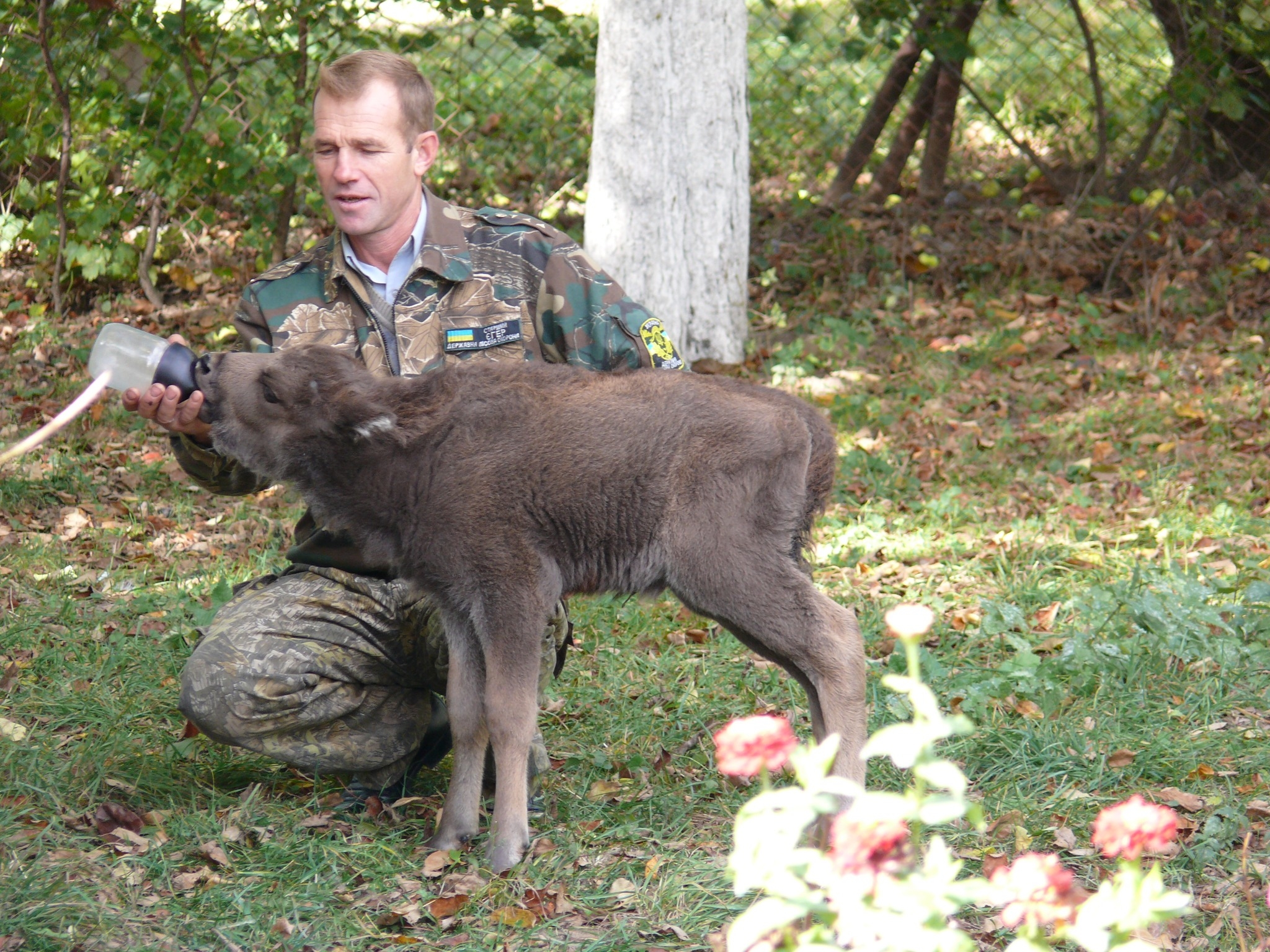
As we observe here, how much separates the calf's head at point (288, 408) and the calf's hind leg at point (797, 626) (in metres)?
1.02

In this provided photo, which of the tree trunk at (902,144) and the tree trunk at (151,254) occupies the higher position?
the tree trunk at (902,144)

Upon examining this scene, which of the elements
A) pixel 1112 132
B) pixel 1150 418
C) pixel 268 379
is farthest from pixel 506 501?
pixel 1112 132

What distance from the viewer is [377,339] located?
412 centimetres

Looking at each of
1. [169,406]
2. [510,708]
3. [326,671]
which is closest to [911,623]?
[510,708]

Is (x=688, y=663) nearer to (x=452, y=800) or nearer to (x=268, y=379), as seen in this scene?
(x=452, y=800)

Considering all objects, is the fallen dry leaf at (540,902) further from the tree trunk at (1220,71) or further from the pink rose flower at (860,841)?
the tree trunk at (1220,71)

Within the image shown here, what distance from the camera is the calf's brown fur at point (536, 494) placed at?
3.43m

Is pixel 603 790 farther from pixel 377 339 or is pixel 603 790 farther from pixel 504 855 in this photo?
pixel 377 339

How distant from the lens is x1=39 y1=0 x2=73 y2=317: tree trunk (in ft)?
23.9

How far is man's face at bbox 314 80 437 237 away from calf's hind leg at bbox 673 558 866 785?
1.60 metres

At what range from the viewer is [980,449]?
7066 mm

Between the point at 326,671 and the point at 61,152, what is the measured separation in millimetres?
5370

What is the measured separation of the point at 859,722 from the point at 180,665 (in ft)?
8.65

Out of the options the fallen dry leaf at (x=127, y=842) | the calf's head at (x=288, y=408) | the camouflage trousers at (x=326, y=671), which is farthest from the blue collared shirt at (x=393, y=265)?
the fallen dry leaf at (x=127, y=842)
